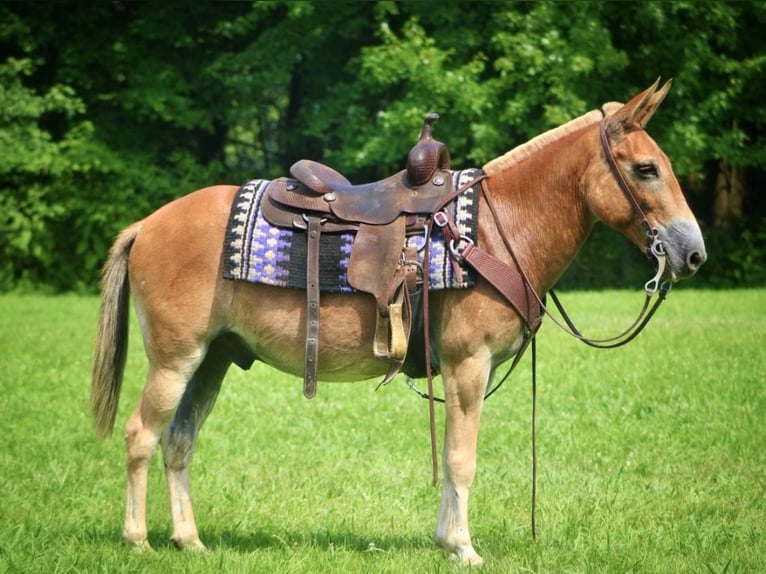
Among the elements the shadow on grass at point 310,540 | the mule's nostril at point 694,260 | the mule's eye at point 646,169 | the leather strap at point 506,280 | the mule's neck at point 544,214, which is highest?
the mule's eye at point 646,169

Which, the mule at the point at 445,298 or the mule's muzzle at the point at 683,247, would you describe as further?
the mule at the point at 445,298

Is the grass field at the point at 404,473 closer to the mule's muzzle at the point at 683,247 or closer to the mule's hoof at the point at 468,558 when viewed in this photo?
the mule's hoof at the point at 468,558

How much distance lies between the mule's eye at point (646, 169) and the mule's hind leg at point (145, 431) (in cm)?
250

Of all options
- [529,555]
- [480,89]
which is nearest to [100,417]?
[529,555]

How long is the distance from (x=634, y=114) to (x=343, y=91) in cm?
1722

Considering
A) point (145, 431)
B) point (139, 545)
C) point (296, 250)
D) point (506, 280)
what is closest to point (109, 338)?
point (145, 431)

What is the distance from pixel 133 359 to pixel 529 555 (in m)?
8.01

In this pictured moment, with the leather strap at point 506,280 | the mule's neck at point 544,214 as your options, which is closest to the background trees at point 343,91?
the mule's neck at point 544,214

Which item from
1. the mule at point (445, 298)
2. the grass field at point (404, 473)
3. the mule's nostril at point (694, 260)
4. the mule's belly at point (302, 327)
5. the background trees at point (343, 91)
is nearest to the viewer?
the mule's nostril at point (694, 260)

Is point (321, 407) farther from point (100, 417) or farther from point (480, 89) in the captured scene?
point (480, 89)

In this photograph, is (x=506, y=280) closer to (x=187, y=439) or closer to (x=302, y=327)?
(x=302, y=327)

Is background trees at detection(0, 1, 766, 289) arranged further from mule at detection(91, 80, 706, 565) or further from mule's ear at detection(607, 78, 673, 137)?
mule's ear at detection(607, 78, 673, 137)

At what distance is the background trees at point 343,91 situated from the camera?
1928cm

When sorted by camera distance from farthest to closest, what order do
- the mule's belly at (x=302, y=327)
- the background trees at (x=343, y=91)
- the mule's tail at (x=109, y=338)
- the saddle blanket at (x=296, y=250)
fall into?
the background trees at (x=343, y=91) → the mule's tail at (x=109, y=338) → the mule's belly at (x=302, y=327) → the saddle blanket at (x=296, y=250)
